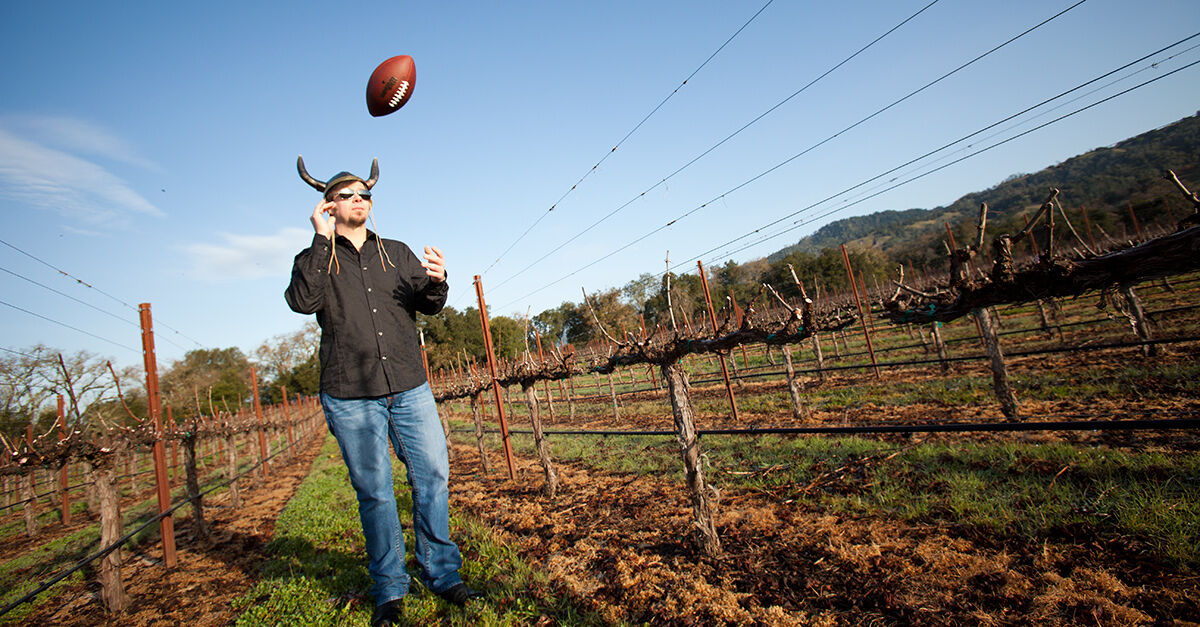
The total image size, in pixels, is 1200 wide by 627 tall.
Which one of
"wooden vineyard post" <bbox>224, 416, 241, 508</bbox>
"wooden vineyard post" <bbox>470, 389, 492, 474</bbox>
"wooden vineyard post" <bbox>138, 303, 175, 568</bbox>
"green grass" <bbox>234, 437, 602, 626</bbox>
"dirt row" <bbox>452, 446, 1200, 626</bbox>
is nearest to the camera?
"dirt row" <bbox>452, 446, 1200, 626</bbox>

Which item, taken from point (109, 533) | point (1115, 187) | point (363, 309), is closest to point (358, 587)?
point (363, 309)

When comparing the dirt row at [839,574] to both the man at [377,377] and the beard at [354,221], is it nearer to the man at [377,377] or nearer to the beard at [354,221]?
the man at [377,377]

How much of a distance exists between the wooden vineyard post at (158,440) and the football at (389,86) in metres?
4.97

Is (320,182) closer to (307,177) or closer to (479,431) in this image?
(307,177)

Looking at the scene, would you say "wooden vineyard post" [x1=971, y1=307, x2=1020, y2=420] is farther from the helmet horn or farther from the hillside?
the hillside

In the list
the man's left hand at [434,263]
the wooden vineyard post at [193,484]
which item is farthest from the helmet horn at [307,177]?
the wooden vineyard post at [193,484]

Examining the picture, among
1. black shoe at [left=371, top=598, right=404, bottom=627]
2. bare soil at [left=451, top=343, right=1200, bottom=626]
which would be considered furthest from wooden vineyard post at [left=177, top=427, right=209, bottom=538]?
black shoe at [left=371, top=598, right=404, bottom=627]

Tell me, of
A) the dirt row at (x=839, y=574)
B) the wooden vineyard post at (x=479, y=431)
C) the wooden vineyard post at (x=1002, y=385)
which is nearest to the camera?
the dirt row at (x=839, y=574)

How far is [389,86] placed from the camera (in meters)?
3.03

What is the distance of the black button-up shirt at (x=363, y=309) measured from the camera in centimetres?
231

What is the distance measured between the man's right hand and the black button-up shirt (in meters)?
0.04

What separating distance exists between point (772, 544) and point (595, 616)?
1532 millimetres

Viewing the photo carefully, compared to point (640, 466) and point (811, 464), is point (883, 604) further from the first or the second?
point (640, 466)

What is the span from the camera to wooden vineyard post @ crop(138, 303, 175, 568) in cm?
521
